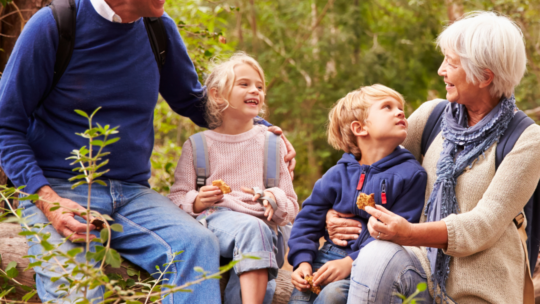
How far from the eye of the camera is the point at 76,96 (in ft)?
7.50

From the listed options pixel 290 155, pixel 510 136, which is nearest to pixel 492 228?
pixel 510 136

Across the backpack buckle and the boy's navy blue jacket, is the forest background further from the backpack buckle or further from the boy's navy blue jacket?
the backpack buckle

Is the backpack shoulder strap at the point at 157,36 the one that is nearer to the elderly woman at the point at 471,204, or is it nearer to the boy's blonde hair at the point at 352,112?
the boy's blonde hair at the point at 352,112

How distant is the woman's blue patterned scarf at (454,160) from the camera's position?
2125mm

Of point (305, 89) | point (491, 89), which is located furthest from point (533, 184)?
point (305, 89)

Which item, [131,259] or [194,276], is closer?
[194,276]

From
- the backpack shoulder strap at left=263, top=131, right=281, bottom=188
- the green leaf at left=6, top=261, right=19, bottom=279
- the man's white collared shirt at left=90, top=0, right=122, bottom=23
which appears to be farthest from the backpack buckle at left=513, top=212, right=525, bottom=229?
the green leaf at left=6, top=261, right=19, bottom=279

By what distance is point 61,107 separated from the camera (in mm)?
2293

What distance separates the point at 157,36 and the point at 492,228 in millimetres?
1734

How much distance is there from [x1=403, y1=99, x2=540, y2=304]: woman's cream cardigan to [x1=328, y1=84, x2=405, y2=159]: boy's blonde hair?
563mm

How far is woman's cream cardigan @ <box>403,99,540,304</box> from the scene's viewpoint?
6.64 ft

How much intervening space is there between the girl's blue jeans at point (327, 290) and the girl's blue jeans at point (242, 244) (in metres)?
0.16

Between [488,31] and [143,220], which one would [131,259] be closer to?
[143,220]

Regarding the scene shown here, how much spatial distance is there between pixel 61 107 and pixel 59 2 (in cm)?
46
